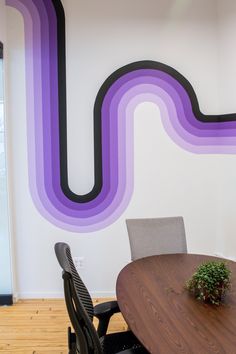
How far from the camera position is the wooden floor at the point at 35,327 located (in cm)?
242

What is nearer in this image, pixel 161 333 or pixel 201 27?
pixel 161 333

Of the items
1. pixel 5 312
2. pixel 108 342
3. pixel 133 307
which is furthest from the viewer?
pixel 5 312

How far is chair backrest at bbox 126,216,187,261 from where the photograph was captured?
241 cm

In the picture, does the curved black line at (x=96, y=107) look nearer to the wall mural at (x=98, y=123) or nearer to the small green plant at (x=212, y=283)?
the wall mural at (x=98, y=123)

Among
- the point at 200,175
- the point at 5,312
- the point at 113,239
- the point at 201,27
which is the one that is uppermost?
the point at 201,27

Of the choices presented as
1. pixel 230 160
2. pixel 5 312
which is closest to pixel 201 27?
pixel 230 160

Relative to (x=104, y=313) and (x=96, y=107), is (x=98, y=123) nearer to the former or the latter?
(x=96, y=107)

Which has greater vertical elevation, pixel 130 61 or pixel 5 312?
pixel 130 61

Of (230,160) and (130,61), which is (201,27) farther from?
(230,160)

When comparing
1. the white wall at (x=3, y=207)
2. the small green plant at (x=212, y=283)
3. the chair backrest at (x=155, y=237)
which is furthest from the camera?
the white wall at (x=3, y=207)

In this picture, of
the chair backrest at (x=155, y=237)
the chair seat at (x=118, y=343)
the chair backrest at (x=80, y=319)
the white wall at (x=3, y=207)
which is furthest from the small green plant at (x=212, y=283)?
the white wall at (x=3, y=207)

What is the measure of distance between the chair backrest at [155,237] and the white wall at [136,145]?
0.75 m

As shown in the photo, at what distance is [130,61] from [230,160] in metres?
1.39

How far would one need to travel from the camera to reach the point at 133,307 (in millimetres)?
1518
